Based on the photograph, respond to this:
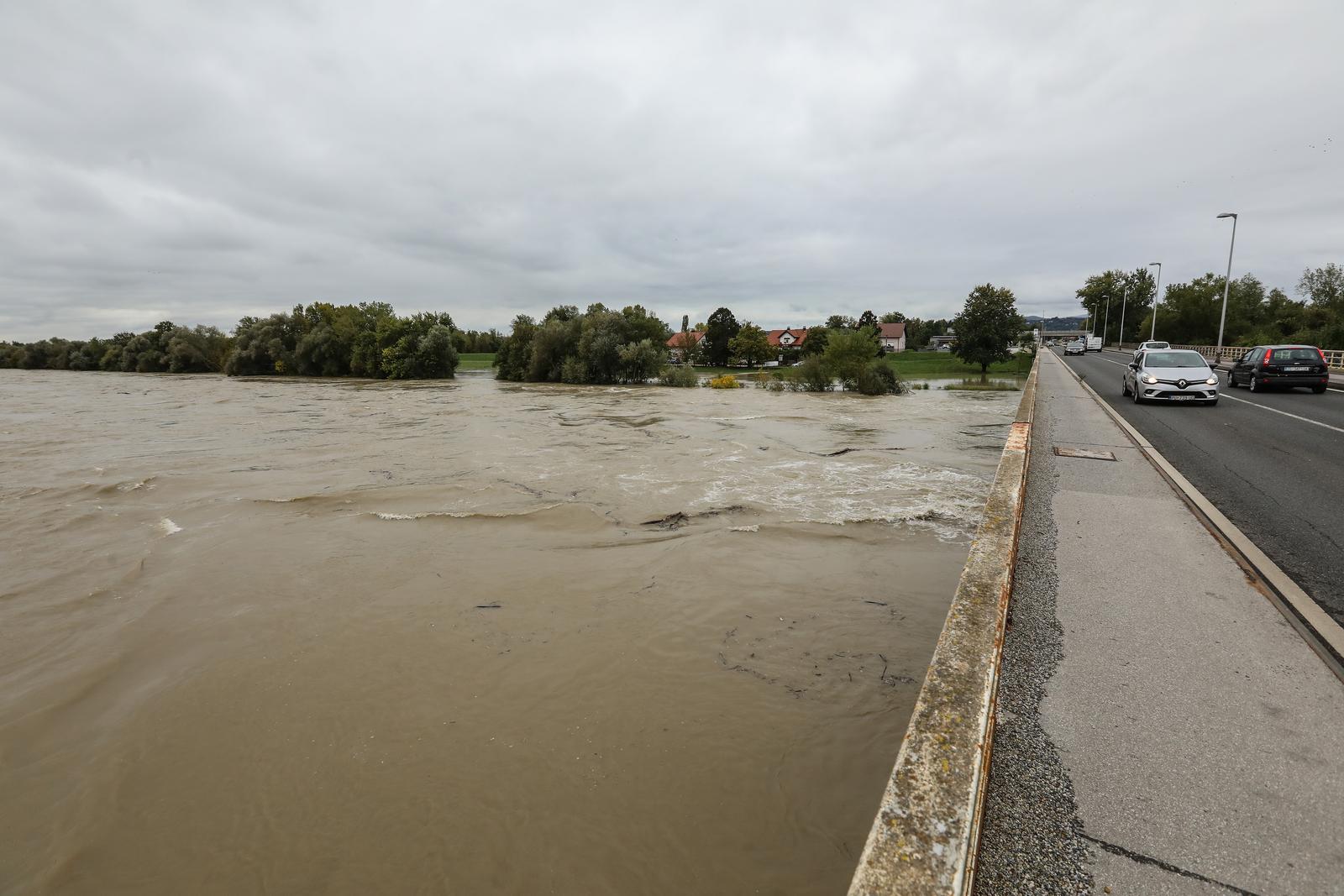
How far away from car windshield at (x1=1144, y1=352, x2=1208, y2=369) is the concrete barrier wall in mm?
19683

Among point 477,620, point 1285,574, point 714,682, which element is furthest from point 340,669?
point 1285,574

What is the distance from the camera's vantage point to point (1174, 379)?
687 inches

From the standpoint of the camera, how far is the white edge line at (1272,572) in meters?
3.89

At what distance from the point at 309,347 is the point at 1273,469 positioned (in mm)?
73284

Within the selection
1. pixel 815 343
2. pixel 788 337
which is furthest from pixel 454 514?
pixel 788 337

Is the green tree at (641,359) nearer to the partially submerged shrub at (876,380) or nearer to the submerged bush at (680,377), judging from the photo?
the submerged bush at (680,377)

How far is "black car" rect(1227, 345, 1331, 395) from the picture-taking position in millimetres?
19922

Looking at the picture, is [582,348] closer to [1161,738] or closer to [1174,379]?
[1174,379]

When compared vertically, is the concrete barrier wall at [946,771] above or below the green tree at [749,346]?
below

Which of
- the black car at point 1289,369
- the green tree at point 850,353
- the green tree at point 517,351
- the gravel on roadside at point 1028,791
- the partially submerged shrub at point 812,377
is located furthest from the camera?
the green tree at point 517,351

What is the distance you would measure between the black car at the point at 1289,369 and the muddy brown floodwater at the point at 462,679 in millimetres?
16923

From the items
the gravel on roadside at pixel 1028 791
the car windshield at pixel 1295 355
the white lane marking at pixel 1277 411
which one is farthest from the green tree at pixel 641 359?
the gravel on roadside at pixel 1028 791

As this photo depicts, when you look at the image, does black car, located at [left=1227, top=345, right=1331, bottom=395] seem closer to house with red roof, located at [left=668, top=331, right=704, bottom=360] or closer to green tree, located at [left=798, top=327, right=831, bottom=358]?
green tree, located at [left=798, top=327, right=831, bottom=358]

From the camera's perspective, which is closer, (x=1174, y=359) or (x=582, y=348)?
(x=1174, y=359)
